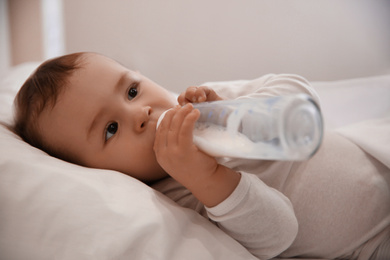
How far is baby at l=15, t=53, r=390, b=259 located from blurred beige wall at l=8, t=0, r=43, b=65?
1602mm

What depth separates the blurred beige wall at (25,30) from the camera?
2.21 meters

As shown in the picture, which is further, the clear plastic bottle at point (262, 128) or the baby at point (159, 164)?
the baby at point (159, 164)

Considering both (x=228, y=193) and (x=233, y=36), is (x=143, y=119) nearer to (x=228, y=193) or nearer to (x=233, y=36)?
(x=228, y=193)

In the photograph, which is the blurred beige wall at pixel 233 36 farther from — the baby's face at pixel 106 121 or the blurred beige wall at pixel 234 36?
the baby's face at pixel 106 121

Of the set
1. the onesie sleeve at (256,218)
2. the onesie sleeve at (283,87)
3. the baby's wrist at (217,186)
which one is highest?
the onesie sleeve at (283,87)

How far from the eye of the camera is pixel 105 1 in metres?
1.82

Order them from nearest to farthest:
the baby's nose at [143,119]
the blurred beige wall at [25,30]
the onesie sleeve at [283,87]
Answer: the baby's nose at [143,119]
the onesie sleeve at [283,87]
the blurred beige wall at [25,30]

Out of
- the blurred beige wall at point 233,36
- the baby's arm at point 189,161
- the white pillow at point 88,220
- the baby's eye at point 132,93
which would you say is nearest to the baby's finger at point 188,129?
the baby's arm at point 189,161

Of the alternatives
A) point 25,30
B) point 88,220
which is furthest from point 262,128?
point 25,30

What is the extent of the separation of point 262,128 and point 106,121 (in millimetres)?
379

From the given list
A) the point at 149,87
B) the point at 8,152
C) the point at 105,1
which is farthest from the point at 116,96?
the point at 105,1

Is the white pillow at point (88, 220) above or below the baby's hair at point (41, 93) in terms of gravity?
below

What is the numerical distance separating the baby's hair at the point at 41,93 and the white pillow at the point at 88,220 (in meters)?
0.15

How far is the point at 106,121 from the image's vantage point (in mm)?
724
